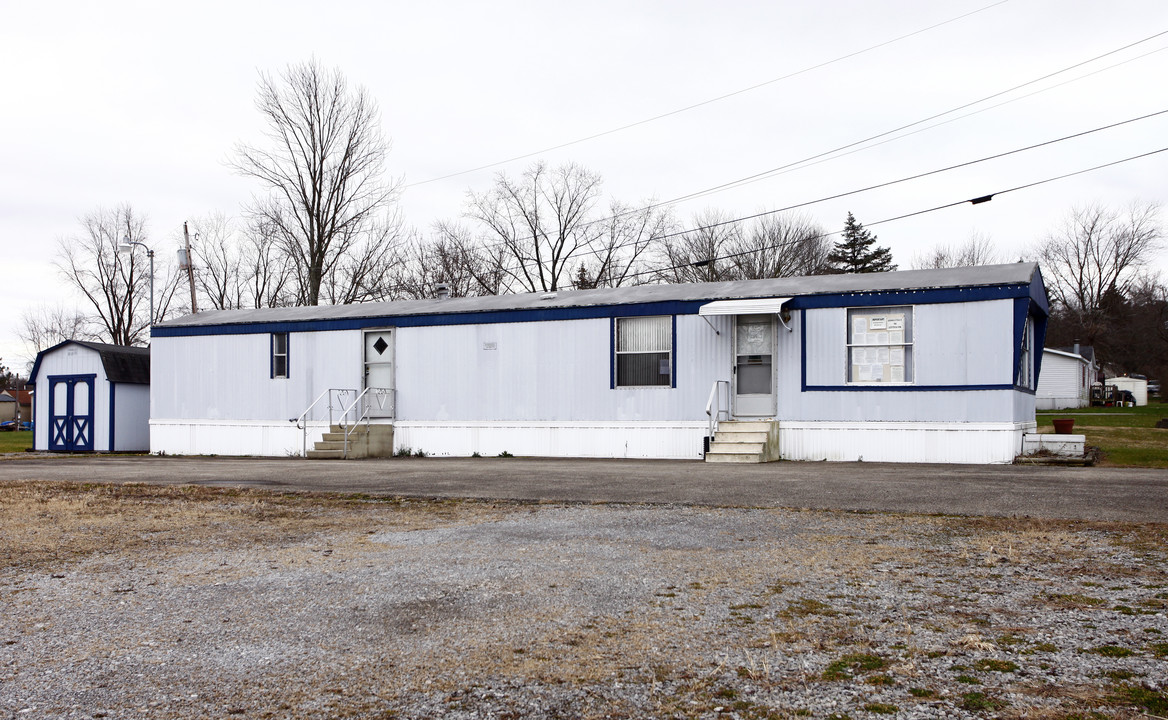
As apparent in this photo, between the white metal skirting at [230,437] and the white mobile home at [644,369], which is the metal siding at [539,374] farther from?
the white metal skirting at [230,437]

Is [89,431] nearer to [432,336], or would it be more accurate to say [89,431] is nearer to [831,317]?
[432,336]

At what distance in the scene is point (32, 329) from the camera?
192 ft

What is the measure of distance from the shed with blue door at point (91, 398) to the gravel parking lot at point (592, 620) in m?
17.1

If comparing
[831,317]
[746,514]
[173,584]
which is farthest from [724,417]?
[173,584]

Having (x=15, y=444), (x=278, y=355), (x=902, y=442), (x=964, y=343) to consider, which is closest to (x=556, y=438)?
(x=902, y=442)

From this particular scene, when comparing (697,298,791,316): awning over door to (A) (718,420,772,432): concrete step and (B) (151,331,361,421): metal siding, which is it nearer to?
(A) (718,420,772,432): concrete step

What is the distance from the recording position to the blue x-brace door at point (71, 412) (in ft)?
76.5

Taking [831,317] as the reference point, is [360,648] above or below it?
below

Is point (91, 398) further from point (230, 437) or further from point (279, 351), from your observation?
point (279, 351)

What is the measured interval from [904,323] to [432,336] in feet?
29.7

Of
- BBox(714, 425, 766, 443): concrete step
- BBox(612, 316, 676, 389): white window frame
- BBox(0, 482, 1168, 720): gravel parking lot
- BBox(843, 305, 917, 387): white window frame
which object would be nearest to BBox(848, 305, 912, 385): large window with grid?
BBox(843, 305, 917, 387): white window frame

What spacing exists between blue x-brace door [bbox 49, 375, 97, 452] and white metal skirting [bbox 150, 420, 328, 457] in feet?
11.9

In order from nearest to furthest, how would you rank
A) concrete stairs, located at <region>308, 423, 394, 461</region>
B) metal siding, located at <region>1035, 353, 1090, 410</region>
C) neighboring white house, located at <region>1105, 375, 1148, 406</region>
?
→ concrete stairs, located at <region>308, 423, 394, 461</region>, metal siding, located at <region>1035, 353, 1090, 410</region>, neighboring white house, located at <region>1105, 375, 1148, 406</region>

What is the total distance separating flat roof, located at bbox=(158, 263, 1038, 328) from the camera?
48.0 feet
